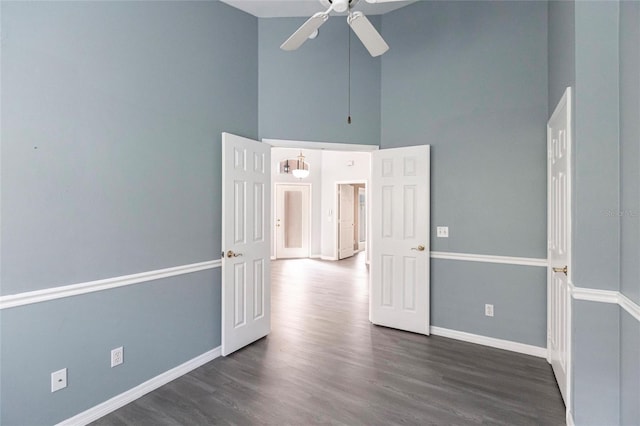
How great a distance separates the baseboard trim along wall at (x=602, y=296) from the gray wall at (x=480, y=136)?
4.08 ft

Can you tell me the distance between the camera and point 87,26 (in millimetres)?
2102

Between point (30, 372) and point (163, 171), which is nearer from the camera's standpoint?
point (30, 372)

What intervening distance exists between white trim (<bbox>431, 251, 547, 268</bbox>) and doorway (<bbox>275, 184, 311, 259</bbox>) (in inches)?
225

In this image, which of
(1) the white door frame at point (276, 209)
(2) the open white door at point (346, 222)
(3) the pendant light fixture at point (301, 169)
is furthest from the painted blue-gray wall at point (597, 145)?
(1) the white door frame at point (276, 209)

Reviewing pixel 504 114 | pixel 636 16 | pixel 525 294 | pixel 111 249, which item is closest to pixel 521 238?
pixel 525 294

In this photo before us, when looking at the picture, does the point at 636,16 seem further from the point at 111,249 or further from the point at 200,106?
the point at 111,249

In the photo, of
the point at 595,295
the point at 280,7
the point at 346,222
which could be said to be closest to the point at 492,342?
the point at 595,295

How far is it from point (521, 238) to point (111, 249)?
3.51m

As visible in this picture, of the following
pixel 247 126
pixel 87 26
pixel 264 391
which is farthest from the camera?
pixel 247 126

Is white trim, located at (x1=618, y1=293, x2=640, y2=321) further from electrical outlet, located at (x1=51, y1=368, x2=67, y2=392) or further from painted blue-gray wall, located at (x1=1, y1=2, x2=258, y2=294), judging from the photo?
electrical outlet, located at (x1=51, y1=368, x2=67, y2=392)

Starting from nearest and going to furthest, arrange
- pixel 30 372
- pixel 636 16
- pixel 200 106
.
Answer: pixel 636 16 → pixel 30 372 → pixel 200 106

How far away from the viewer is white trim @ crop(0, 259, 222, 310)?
5.91ft

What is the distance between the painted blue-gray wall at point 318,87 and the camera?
3469 mm

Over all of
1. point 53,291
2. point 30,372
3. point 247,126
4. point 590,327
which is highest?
point 247,126
